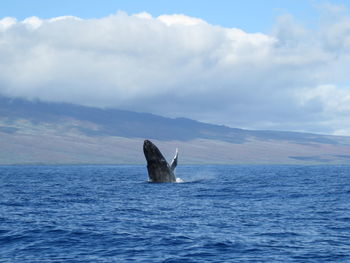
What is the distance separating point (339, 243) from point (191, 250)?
6.12 m

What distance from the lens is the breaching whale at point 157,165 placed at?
4806cm

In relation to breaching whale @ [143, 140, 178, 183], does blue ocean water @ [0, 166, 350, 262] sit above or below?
below

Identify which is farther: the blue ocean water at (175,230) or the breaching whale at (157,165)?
the breaching whale at (157,165)

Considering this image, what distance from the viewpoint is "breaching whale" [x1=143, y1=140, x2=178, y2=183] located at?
1892 inches

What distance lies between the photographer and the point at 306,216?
29.6m

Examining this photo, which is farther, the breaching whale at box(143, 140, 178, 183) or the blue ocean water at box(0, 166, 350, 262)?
the breaching whale at box(143, 140, 178, 183)

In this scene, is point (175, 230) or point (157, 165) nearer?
point (175, 230)

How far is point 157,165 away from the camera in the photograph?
169 feet

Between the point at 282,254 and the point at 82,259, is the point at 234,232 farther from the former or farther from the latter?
the point at 82,259

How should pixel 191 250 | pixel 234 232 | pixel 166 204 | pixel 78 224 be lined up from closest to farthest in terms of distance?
pixel 191 250
pixel 234 232
pixel 78 224
pixel 166 204

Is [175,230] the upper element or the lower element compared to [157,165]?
lower

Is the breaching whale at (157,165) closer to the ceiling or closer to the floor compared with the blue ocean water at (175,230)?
closer to the ceiling

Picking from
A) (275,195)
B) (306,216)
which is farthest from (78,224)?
(275,195)

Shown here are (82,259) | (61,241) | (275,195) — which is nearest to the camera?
(82,259)
